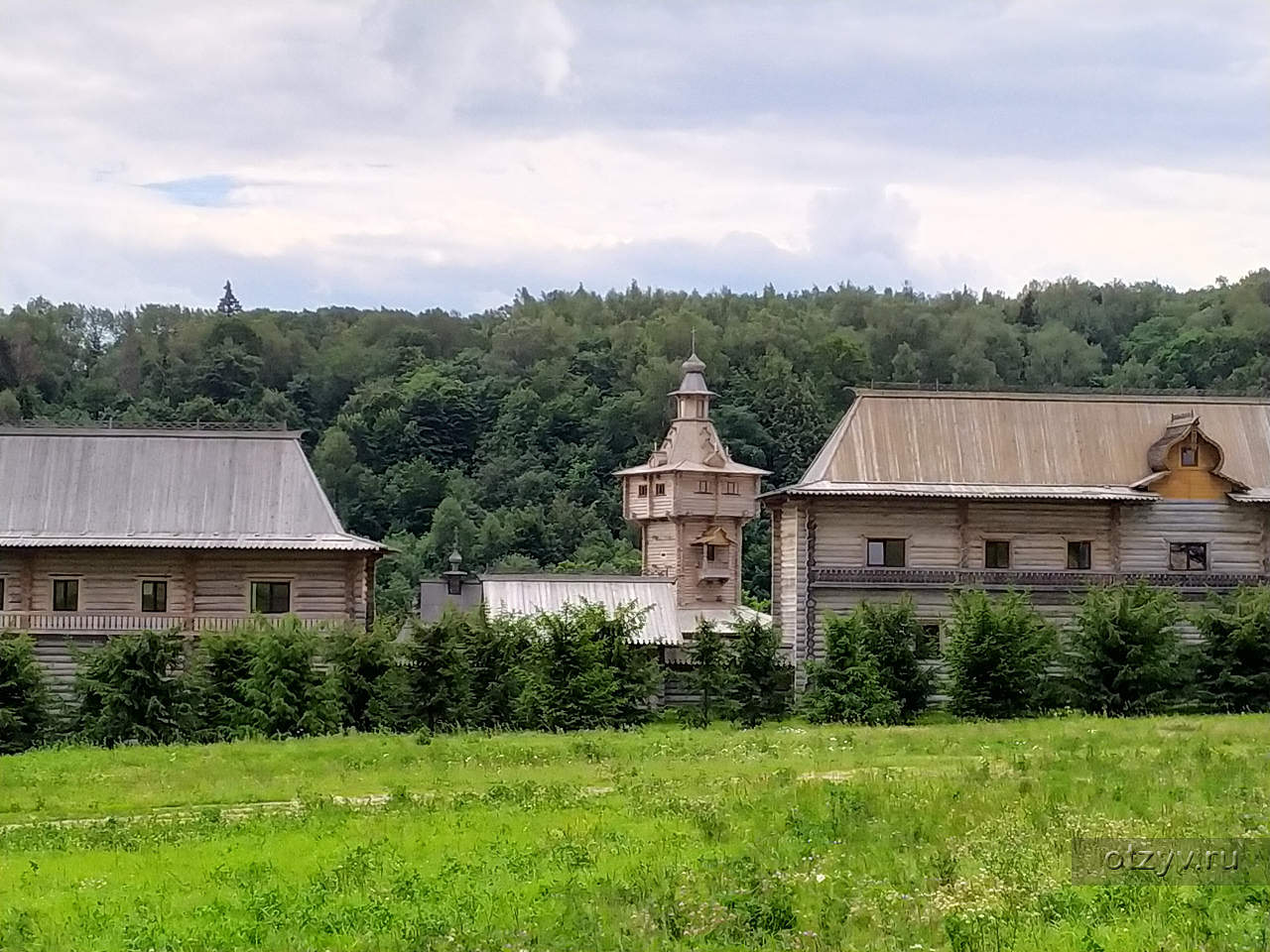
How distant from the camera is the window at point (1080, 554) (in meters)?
46.5

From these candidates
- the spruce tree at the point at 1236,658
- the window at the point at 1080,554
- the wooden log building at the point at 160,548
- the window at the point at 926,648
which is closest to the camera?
the spruce tree at the point at 1236,658

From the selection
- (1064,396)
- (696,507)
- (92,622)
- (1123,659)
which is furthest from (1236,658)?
(92,622)

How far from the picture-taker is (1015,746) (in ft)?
101

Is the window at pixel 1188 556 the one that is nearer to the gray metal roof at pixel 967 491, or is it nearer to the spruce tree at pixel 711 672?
the gray metal roof at pixel 967 491

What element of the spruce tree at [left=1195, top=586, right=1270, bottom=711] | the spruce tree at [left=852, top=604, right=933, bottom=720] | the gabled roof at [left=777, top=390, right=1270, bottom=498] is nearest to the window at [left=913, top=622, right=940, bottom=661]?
the spruce tree at [left=852, top=604, right=933, bottom=720]

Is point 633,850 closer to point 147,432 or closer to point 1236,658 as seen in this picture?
point 1236,658

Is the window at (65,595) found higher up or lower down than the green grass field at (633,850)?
higher up

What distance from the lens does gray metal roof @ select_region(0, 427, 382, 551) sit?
147ft

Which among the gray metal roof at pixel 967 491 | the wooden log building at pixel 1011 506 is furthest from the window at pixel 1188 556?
the gray metal roof at pixel 967 491

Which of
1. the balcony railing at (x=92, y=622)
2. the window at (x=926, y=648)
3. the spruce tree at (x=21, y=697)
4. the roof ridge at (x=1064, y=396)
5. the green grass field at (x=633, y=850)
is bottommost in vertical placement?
the green grass field at (x=633, y=850)

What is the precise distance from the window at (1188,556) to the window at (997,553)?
425 cm

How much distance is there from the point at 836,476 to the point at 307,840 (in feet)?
89.1

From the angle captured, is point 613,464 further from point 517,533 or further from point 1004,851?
point 1004,851

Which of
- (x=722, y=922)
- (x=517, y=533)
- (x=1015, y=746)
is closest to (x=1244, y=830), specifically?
(x=722, y=922)
